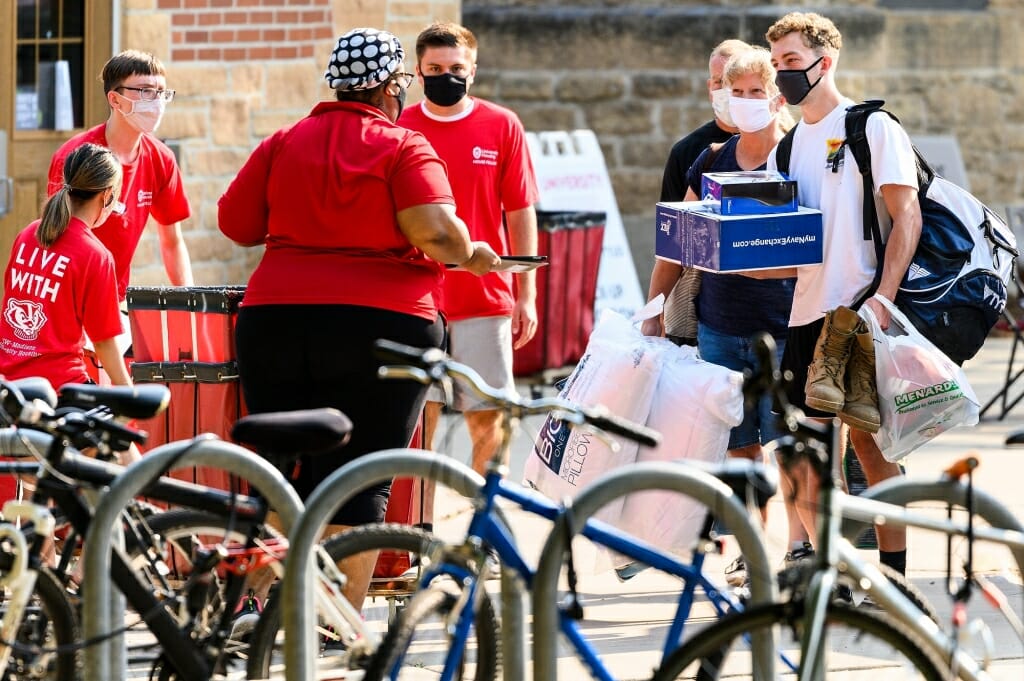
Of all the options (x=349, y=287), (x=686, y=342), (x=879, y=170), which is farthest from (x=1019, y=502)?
(x=349, y=287)

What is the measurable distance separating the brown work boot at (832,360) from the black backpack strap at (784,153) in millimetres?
577

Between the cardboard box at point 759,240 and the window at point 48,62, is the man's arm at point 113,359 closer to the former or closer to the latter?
the cardboard box at point 759,240

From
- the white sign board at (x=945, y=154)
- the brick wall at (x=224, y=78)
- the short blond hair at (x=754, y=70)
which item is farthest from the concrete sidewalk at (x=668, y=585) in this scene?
the white sign board at (x=945, y=154)

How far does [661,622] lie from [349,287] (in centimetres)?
174

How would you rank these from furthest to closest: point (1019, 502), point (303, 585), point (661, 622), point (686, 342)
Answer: point (1019, 502) < point (686, 342) < point (661, 622) < point (303, 585)

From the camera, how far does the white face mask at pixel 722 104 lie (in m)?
6.47

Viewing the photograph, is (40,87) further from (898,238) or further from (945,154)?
(945,154)

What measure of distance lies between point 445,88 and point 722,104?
0.98 meters

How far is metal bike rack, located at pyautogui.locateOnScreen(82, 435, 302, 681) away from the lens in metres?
4.14

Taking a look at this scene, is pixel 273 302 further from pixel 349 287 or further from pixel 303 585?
pixel 303 585

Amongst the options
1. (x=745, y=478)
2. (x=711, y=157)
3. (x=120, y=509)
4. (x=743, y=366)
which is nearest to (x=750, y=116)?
(x=711, y=157)

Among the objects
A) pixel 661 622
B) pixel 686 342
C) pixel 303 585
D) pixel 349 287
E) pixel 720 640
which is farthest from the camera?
pixel 686 342

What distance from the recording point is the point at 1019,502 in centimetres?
782

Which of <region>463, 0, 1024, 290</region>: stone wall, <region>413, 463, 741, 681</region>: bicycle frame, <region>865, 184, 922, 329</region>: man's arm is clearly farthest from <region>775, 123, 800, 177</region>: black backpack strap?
<region>463, 0, 1024, 290</region>: stone wall
